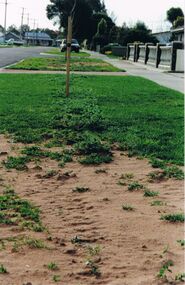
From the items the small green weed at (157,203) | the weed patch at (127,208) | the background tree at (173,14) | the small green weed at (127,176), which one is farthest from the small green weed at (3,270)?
the background tree at (173,14)

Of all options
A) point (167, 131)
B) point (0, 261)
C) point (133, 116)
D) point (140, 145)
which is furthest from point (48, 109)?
point (0, 261)

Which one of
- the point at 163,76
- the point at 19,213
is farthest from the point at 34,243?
the point at 163,76

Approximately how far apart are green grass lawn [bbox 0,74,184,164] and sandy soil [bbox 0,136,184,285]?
1379 mm

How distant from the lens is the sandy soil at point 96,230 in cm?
354

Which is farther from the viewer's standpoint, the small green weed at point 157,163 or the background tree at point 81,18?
the background tree at point 81,18

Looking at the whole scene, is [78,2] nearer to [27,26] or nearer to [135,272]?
[27,26]

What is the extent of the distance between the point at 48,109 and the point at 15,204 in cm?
590

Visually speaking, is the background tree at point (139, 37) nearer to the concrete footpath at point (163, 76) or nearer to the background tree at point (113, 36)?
the background tree at point (113, 36)

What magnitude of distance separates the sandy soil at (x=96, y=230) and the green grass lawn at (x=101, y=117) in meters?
1.38

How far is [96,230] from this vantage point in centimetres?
429

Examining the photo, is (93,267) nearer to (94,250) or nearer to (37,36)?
(94,250)

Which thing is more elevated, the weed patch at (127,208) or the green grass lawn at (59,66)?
the green grass lawn at (59,66)

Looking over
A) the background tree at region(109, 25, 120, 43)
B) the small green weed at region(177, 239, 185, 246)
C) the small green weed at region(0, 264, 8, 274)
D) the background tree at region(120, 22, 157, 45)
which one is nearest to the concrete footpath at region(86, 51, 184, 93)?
the small green weed at region(177, 239, 185, 246)

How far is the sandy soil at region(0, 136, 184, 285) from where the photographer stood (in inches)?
139
